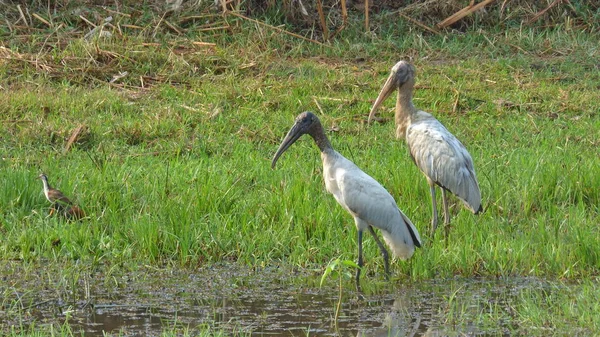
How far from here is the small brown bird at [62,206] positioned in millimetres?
6730

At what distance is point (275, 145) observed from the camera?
877 cm

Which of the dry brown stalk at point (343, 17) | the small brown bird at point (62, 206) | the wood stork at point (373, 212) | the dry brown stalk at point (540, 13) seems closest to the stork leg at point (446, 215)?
the wood stork at point (373, 212)

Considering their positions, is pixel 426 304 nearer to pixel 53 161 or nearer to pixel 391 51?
pixel 53 161

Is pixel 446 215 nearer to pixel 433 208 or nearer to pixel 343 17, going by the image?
pixel 433 208

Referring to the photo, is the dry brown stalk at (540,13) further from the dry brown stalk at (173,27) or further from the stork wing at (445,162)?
the stork wing at (445,162)

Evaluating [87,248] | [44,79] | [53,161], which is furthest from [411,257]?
[44,79]

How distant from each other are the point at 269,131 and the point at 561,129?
2424 millimetres

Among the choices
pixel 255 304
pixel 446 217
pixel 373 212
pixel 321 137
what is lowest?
pixel 446 217

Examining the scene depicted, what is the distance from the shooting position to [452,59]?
11953 millimetres

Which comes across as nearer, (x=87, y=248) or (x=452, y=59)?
(x=87, y=248)

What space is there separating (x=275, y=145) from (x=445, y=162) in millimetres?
2144

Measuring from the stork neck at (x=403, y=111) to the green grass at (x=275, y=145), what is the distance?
29 centimetres

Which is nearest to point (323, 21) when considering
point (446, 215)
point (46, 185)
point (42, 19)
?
point (42, 19)

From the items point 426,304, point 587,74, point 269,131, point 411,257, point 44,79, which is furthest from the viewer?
point 587,74
